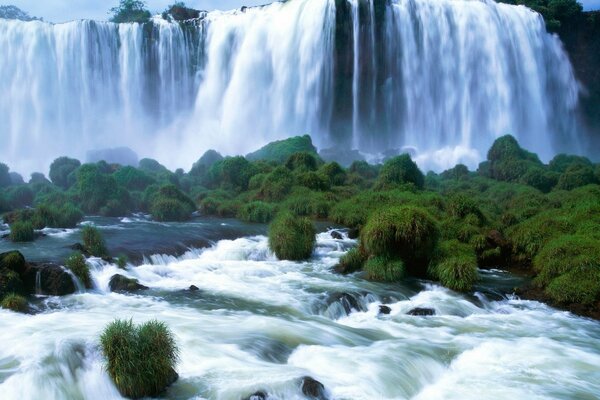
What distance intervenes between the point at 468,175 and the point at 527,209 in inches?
482

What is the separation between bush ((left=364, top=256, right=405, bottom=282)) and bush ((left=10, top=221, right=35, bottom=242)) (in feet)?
31.8

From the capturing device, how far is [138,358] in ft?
23.0

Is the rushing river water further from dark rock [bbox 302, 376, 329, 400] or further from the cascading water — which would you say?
the cascading water

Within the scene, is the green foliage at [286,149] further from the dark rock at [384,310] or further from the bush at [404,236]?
the dark rock at [384,310]

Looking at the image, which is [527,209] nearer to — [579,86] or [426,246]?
[426,246]

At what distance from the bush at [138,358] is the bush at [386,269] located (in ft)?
23.1

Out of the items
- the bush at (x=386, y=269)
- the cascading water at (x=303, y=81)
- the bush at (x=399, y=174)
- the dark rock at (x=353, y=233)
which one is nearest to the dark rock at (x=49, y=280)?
the bush at (x=386, y=269)

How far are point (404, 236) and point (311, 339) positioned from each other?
15.2 feet

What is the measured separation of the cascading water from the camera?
4225 centimetres

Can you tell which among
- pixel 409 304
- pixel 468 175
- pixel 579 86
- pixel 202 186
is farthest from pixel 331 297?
pixel 579 86

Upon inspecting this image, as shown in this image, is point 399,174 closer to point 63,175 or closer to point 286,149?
point 286,149

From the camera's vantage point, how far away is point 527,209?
18.4 metres

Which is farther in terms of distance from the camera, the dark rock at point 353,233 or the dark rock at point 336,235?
the dark rock at point 353,233

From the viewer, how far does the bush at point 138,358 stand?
6977mm
